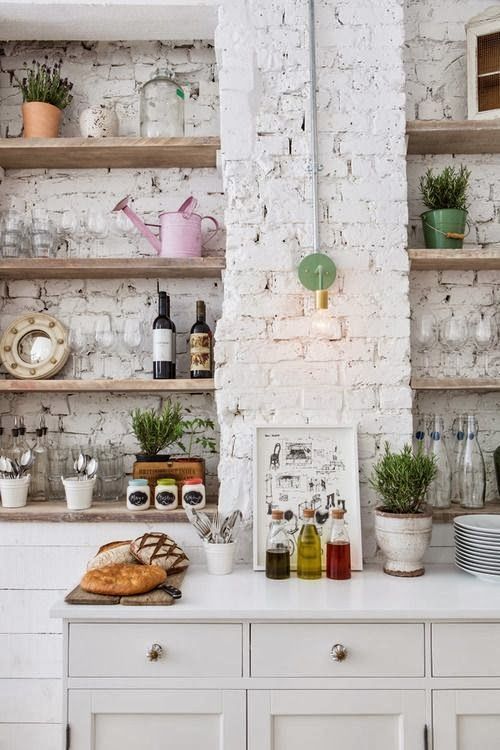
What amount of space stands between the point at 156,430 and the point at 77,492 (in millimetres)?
355

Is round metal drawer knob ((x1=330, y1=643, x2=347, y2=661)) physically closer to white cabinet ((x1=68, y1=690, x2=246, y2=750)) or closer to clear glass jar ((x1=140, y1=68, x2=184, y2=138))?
white cabinet ((x1=68, y1=690, x2=246, y2=750))

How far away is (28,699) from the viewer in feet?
7.47

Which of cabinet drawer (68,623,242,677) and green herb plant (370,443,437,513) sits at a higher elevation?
green herb plant (370,443,437,513)

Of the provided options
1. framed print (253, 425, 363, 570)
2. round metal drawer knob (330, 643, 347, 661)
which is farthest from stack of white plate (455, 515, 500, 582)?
round metal drawer knob (330, 643, 347, 661)

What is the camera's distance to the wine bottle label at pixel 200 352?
2.36 metres

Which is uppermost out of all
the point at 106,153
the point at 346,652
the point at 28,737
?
the point at 106,153

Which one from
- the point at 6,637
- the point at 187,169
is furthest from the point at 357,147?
the point at 6,637

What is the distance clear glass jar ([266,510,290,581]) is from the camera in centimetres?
197

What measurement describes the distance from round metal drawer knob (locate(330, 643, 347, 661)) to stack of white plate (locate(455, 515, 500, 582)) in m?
0.53

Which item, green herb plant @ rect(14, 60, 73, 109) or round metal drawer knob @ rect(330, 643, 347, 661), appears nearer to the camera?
round metal drawer knob @ rect(330, 643, 347, 661)

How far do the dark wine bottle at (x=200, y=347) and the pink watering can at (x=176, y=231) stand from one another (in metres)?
0.20

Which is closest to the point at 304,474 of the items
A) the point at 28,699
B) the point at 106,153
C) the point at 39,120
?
the point at 28,699

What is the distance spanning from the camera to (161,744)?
1.70m

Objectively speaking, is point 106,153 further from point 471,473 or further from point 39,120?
point 471,473
